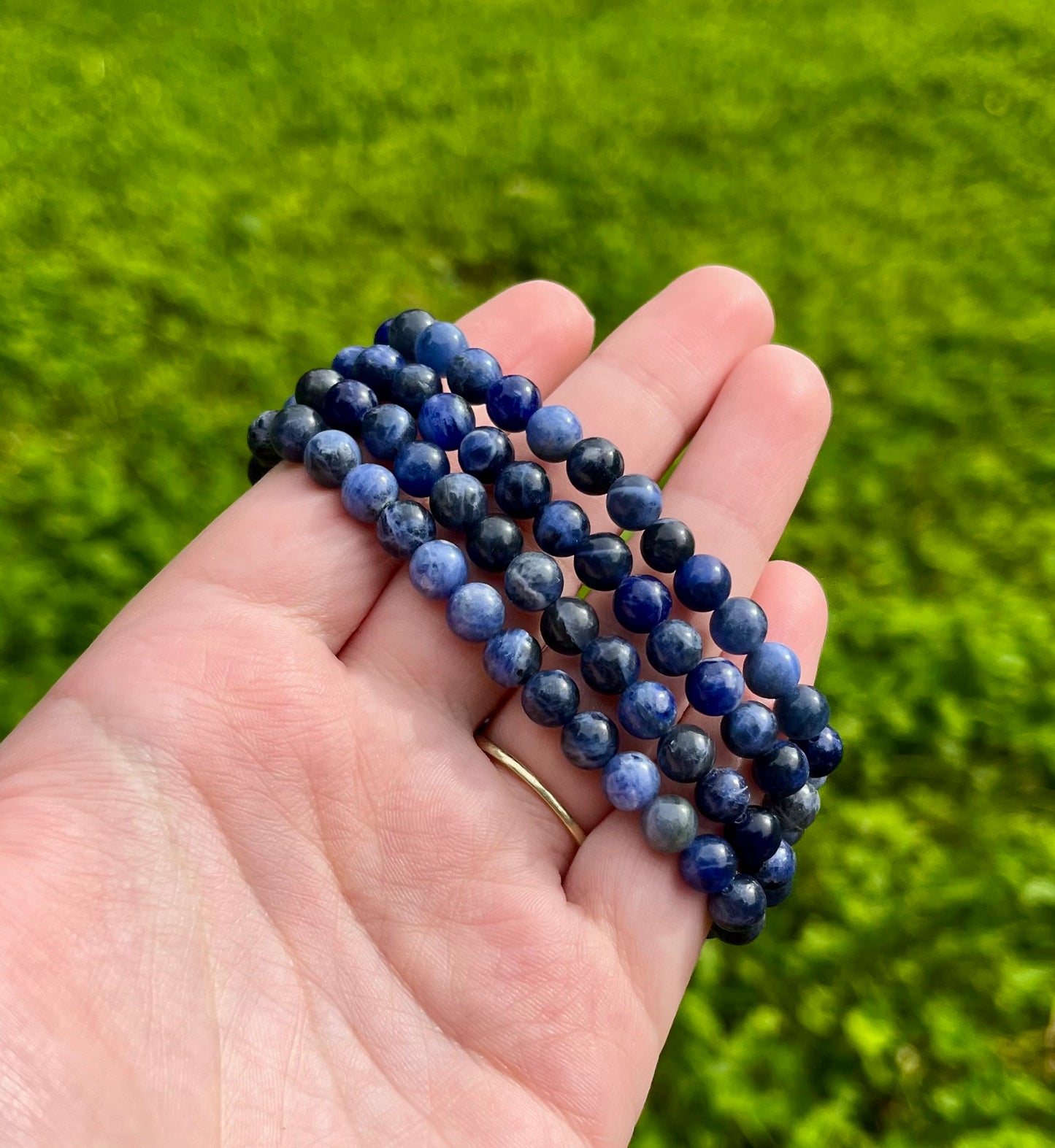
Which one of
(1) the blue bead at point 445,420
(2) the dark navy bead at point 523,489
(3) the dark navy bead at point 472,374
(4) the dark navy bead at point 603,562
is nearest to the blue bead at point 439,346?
(3) the dark navy bead at point 472,374

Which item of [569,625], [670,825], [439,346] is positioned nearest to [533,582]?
[569,625]

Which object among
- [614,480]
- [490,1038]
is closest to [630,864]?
[490,1038]

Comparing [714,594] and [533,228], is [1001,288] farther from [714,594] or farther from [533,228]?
[714,594]

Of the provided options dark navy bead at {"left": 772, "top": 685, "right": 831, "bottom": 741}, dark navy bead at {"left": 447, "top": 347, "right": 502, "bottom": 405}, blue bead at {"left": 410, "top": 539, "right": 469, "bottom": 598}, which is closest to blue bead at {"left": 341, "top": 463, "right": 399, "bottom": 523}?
blue bead at {"left": 410, "top": 539, "right": 469, "bottom": 598}

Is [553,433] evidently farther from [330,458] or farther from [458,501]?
[330,458]

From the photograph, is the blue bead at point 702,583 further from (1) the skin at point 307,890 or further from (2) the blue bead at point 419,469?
(2) the blue bead at point 419,469

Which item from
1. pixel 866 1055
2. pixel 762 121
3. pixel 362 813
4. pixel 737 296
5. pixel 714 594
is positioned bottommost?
pixel 362 813

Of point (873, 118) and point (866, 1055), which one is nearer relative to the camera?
point (866, 1055)
